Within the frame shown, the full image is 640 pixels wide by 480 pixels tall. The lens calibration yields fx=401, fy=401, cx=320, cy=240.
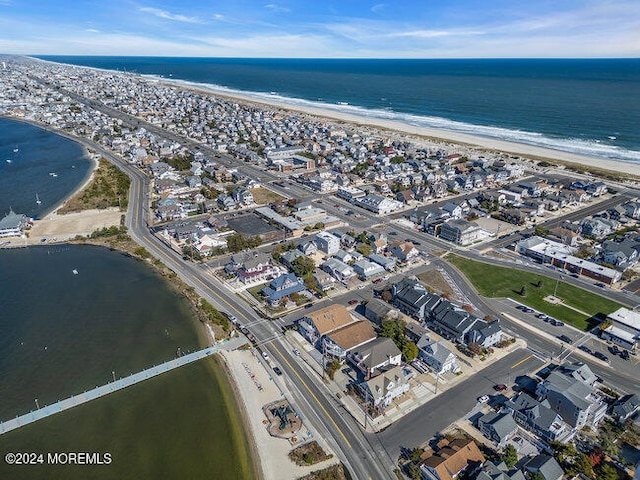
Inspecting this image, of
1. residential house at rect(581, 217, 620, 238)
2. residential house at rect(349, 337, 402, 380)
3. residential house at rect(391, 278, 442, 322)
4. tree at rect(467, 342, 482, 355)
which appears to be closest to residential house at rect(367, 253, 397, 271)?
residential house at rect(391, 278, 442, 322)

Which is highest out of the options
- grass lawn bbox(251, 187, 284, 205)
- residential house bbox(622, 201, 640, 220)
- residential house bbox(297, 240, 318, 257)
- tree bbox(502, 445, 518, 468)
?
residential house bbox(622, 201, 640, 220)

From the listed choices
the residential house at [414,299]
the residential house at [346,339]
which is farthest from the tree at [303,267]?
the residential house at [346,339]

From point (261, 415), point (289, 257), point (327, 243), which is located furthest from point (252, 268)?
point (261, 415)

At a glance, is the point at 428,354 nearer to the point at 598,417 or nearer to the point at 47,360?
the point at 598,417

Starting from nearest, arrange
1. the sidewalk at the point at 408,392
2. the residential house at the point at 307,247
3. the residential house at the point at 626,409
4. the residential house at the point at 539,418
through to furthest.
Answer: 1. the residential house at the point at 539,418
2. the residential house at the point at 626,409
3. the sidewalk at the point at 408,392
4. the residential house at the point at 307,247

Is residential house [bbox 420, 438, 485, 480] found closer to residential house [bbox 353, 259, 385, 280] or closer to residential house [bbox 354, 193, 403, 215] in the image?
residential house [bbox 353, 259, 385, 280]

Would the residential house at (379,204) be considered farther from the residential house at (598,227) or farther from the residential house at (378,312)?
the residential house at (378,312)

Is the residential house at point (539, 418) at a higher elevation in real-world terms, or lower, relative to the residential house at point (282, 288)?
lower

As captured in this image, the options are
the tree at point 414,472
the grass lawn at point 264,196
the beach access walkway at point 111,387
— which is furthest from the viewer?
the grass lawn at point 264,196
